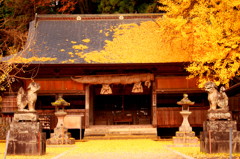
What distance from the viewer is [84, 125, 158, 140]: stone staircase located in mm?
20125

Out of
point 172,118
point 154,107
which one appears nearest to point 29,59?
point 154,107

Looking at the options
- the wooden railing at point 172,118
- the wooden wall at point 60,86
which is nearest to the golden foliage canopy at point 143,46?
the wooden wall at point 60,86

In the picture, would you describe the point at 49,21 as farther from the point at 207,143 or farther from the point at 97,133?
the point at 207,143

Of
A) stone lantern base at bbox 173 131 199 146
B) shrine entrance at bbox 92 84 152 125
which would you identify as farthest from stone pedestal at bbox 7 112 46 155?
shrine entrance at bbox 92 84 152 125

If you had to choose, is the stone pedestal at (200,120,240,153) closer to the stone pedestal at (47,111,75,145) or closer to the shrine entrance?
the stone pedestal at (47,111,75,145)

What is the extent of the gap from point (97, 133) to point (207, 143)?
862 centimetres

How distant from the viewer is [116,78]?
21.2 m

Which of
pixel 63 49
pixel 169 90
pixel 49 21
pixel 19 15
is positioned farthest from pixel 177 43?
pixel 19 15

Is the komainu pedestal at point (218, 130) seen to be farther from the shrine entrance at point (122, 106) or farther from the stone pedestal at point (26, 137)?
the shrine entrance at point (122, 106)

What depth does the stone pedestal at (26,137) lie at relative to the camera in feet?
43.7

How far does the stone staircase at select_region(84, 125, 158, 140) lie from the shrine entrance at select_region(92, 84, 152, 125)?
2987 millimetres

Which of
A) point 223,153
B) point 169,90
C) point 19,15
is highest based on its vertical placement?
point 19,15

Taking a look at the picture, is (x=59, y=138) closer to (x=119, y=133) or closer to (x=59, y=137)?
(x=59, y=137)

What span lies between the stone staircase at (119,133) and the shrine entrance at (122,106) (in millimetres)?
2987
